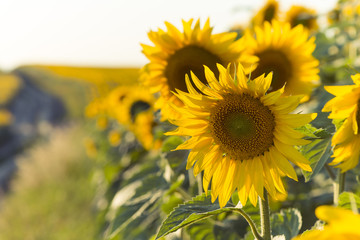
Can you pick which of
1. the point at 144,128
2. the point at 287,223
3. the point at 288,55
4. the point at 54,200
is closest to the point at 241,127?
the point at 287,223

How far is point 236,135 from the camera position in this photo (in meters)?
0.92

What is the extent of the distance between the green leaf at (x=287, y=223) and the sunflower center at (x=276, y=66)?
1.38ft

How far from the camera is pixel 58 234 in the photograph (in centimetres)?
490

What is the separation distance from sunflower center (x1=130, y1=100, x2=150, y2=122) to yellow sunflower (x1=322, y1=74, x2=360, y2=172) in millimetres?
2051

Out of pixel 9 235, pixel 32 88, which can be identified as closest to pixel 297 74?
pixel 9 235

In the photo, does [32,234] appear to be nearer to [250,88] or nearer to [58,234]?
[58,234]

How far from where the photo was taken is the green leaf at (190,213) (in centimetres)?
81

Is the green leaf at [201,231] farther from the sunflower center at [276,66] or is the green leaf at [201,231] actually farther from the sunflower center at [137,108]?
the sunflower center at [137,108]

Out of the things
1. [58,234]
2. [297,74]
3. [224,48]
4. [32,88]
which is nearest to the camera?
[224,48]

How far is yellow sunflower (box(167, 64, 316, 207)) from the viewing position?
849 mm

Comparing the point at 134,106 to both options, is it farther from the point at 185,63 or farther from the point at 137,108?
the point at 185,63

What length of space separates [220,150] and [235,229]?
0.49 m

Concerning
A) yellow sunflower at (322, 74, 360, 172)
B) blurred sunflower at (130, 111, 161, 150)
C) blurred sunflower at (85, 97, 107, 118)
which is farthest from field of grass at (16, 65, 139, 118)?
yellow sunflower at (322, 74, 360, 172)

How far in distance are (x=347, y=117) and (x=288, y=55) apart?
2.35ft
